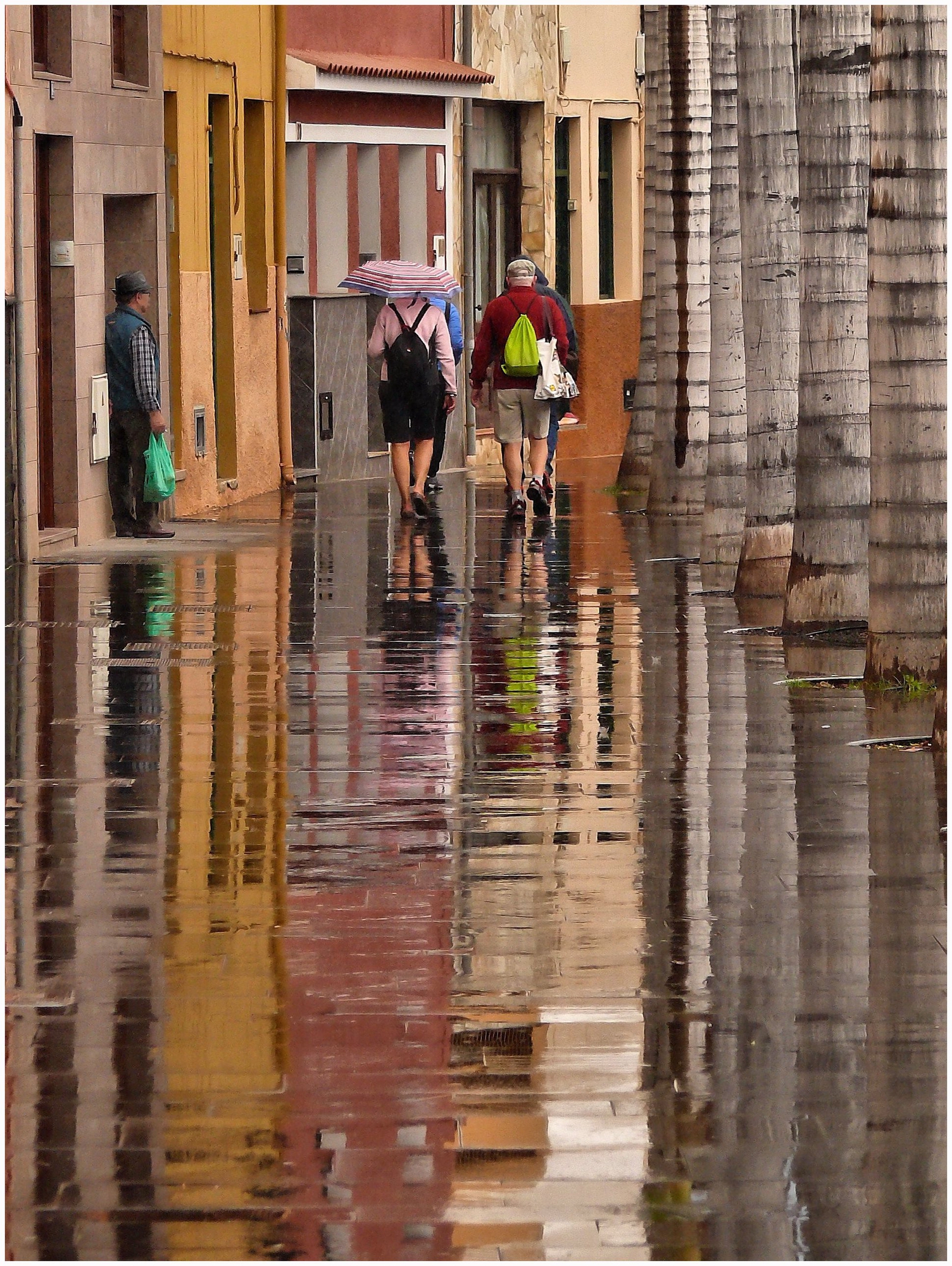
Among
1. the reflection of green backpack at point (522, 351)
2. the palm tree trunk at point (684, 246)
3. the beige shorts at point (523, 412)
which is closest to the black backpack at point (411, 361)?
the beige shorts at point (523, 412)

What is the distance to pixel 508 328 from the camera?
21.0 metres

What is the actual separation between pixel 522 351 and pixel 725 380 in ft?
12.9

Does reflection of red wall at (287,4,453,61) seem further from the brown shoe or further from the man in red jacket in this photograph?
the brown shoe

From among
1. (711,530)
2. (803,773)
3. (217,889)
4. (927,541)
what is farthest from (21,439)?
(217,889)

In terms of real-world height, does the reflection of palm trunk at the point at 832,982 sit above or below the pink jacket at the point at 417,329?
below

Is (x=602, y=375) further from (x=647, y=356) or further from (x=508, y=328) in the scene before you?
(x=508, y=328)

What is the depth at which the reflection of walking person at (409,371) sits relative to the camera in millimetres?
21578

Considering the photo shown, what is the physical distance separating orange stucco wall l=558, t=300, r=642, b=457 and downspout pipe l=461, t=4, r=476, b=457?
321 cm

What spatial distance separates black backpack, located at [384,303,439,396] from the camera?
70.8 ft

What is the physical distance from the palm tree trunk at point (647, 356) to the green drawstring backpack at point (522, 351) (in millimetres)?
1984

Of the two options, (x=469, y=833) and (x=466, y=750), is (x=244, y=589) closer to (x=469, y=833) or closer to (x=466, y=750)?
(x=466, y=750)

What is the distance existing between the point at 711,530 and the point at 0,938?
11763 millimetres

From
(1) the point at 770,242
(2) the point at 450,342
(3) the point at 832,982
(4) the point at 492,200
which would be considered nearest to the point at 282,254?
(2) the point at 450,342

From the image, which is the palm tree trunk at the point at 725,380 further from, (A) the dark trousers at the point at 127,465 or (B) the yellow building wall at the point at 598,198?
(B) the yellow building wall at the point at 598,198
